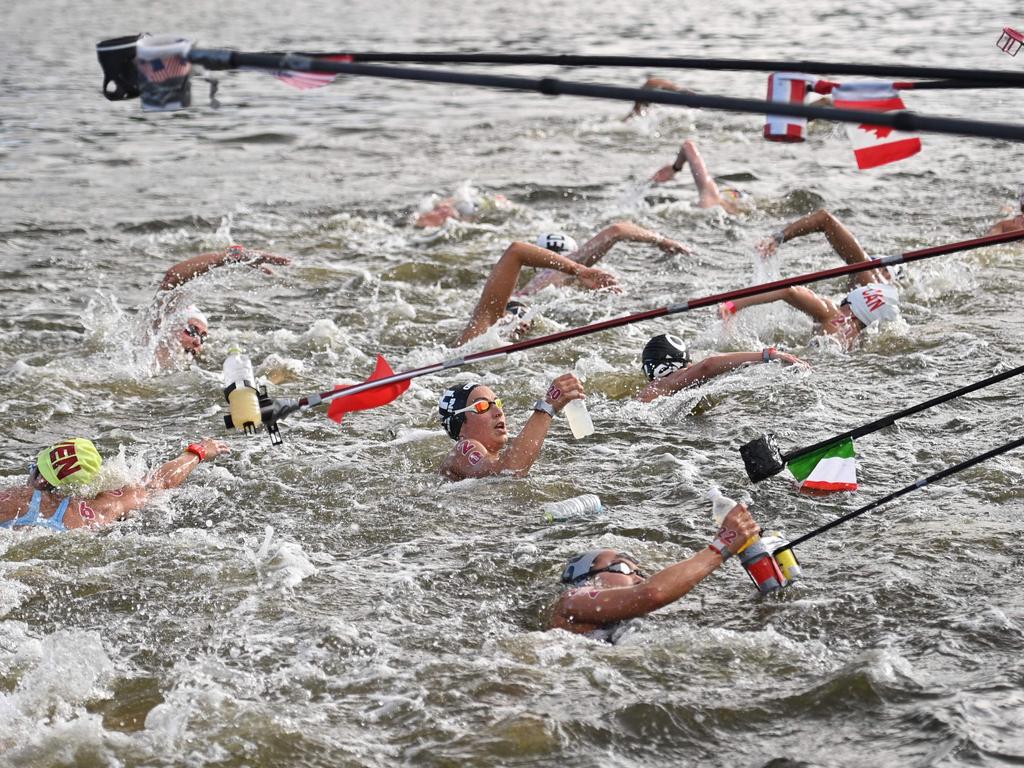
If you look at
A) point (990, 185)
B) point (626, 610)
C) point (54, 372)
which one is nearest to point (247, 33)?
point (990, 185)

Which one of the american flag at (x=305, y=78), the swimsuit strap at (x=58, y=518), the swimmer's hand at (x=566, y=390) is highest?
the american flag at (x=305, y=78)

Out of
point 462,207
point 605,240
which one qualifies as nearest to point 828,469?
point 605,240

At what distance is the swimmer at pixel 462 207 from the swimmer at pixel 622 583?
846 centimetres

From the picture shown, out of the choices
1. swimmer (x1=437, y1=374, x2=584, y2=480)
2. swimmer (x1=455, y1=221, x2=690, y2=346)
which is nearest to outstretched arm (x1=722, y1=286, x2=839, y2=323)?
swimmer (x1=455, y1=221, x2=690, y2=346)

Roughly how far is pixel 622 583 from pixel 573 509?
55.4 inches

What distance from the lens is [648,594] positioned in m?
5.87

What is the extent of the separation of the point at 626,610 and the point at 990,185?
11.5 meters

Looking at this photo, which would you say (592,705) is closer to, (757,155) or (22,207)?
(22,207)

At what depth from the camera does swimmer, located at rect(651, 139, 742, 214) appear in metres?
13.9

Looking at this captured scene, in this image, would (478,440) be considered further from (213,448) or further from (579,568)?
(579,568)

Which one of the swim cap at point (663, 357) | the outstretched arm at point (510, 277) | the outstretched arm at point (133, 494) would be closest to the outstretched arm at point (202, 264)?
the outstretched arm at point (510, 277)

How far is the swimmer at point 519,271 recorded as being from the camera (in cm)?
1000

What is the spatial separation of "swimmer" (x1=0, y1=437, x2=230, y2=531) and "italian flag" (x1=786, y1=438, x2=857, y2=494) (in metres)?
3.87

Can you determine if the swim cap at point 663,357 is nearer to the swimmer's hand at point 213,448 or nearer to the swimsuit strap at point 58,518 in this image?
the swimmer's hand at point 213,448
